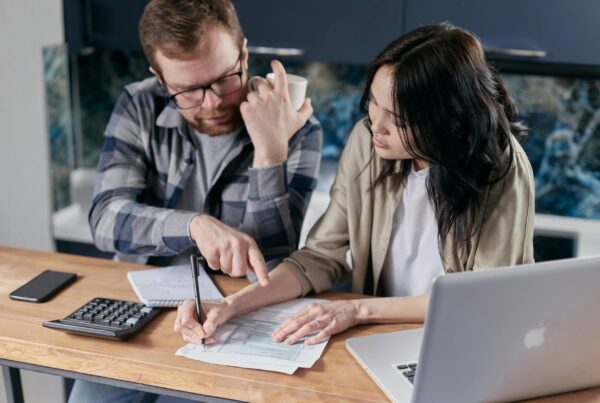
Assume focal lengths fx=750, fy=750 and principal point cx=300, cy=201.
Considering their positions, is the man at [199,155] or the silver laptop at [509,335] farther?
the man at [199,155]

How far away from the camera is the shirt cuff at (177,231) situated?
1.62 m

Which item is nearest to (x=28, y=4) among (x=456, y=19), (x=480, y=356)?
(x=456, y=19)

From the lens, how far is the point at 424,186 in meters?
1.63

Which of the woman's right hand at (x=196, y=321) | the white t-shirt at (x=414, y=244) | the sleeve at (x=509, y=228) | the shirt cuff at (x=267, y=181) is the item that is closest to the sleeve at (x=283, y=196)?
the shirt cuff at (x=267, y=181)

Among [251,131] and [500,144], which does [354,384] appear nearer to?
[500,144]

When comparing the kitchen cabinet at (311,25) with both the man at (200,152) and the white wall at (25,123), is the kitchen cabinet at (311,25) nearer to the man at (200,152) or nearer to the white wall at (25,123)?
the white wall at (25,123)

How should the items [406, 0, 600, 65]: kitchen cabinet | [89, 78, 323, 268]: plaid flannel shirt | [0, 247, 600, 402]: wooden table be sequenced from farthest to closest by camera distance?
[406, 0, 600, 65]: kitchen cabinet, [89, 78, 323, 268]: plaid flannel shirt, [0, 247, 600, 402]: wooden table

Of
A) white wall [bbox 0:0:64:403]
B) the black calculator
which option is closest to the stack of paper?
the black calculator

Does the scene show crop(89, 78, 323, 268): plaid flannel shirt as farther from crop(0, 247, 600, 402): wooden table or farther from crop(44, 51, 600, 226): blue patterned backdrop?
crop(44, 51, 600, 226): blue patterned backdrop

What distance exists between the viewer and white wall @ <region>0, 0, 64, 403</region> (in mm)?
2467

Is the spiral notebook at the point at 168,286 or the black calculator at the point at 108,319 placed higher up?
the black calculator at the point at 108,319

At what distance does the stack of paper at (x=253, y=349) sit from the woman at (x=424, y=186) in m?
0.02

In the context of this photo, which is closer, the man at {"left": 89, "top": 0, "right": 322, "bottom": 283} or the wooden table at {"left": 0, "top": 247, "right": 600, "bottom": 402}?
the wooden table at {"left": 0, "top": 247, "right": 600, "bottom": 402}

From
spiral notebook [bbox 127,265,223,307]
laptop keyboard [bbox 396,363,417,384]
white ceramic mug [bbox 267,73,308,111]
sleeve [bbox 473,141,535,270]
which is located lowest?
spiral notebook [bbox 127,265,223,307]
